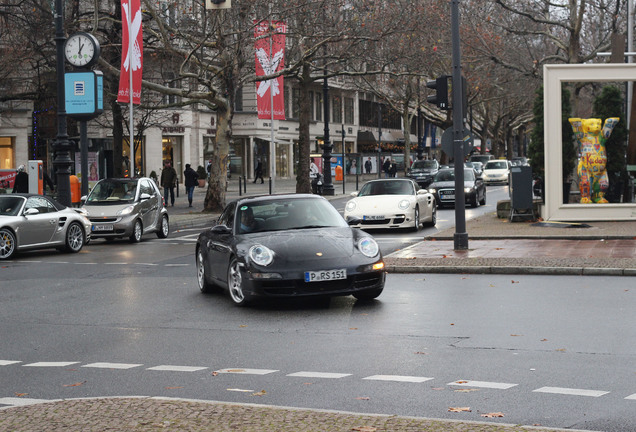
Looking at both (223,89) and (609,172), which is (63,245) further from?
(223,89)

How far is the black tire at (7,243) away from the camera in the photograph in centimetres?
2044

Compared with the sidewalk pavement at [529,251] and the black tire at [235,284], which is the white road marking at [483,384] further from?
the sidewalk pavement at [529,251]

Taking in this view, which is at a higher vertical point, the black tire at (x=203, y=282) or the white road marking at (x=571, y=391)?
the black tire at (x=203, y=282)

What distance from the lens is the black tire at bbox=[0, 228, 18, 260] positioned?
67.1ft

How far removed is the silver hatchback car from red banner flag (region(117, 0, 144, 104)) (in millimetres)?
5203

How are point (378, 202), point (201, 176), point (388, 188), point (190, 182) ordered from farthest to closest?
1. point (201, 176)
2. point (190, 182)
3. point (388, 188)
4. point (378, 202)

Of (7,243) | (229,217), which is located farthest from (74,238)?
(229,217)

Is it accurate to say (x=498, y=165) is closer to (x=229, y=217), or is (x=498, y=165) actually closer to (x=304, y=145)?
(x=304, y=145)

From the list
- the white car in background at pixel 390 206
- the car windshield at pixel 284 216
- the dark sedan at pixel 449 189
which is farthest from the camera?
the dark sedan at pixel 449 189

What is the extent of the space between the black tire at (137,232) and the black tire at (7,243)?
4.48 metres

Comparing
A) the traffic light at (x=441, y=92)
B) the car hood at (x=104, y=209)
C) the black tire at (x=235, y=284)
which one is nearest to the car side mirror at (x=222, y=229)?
the black tire at (x=235, y=284)

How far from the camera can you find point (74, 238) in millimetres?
22312

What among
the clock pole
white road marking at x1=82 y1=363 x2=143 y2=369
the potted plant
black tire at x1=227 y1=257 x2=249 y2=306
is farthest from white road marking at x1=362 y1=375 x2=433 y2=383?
the potted plant

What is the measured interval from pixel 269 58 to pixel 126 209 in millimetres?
12560
